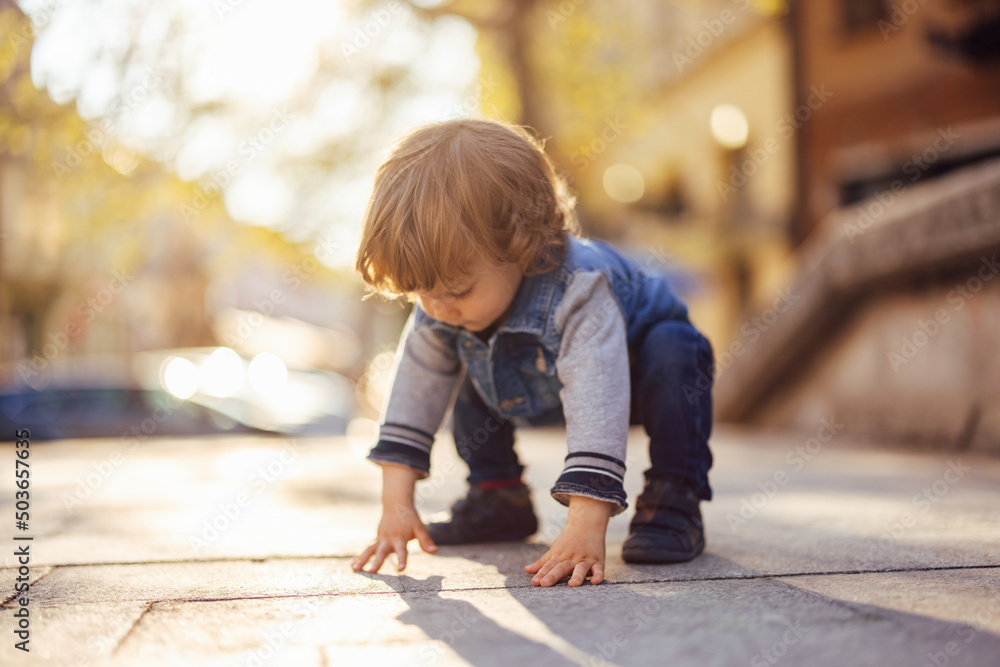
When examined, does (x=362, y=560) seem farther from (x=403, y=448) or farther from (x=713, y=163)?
(x=713, y=163)

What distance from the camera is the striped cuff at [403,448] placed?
2182 millimetres

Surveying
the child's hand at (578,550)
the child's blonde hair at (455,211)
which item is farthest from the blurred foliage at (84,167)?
the child's hand at (578,550)

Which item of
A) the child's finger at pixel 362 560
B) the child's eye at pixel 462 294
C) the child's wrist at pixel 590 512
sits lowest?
the child's finger at pixel 362 560

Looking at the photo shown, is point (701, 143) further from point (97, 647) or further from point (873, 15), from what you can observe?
point (97, 647)

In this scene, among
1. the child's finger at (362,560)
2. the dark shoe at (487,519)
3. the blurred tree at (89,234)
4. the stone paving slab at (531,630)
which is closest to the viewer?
the stone paving slab at (531,630)

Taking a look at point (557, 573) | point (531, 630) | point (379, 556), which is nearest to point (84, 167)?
point (379, 556)

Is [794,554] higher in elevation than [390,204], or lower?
lower

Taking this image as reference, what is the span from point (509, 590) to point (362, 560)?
41cm

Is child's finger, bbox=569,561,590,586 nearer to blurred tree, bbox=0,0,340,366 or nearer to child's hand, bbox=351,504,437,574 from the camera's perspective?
child's hand, bbox=351,504,437,574

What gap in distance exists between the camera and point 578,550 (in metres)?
1.77

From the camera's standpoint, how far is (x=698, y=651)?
1.22 m

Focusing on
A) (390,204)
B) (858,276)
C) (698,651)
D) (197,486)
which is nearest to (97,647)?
(698,651)

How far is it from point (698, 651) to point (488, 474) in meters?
1.20

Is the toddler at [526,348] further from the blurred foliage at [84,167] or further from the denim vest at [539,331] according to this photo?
the blurred foliage at [84,167]
